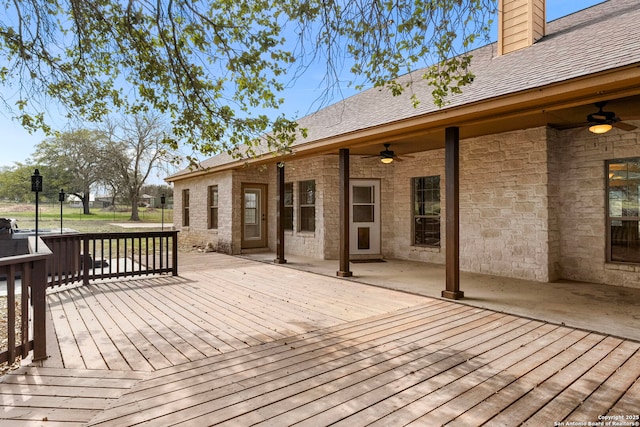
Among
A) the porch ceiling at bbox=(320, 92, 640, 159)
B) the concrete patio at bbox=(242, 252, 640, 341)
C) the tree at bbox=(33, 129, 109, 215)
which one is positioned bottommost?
the concrete patio at bbox=(242, 252, 640, 341)

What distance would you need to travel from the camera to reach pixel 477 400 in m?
2.18

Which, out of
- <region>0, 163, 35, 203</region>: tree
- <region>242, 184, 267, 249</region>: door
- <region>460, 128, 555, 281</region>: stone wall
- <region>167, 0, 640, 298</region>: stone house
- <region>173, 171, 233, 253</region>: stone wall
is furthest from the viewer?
<region>0, 163, 35, 203</region>: tree

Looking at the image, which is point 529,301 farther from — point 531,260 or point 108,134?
point 108,134

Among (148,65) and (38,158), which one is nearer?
(148,65)

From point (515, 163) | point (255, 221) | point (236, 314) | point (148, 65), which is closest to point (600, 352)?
point (236, 314)

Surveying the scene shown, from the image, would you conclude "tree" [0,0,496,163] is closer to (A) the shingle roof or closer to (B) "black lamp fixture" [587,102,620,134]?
(A) the shingle roof

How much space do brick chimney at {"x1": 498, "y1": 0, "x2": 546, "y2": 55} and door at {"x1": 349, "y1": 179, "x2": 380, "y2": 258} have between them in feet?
12.4

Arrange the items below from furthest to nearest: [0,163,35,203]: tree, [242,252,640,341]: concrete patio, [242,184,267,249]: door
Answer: [0,163,35,203]: tree → [242,184,267,249]: door → [242,252,640,341]: concrete patio

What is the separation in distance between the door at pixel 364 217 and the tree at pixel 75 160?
1492cm

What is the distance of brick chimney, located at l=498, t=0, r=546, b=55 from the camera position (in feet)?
20.5

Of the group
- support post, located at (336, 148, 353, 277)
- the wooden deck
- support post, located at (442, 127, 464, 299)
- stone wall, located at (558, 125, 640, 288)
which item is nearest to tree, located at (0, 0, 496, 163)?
support post, located at (442, 127, 464, 299)

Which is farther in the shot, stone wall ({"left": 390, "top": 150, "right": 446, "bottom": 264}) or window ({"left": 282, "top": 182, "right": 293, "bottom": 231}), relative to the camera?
window ({"left": 282, "top": 182, "right": 293, "bottom": 231})

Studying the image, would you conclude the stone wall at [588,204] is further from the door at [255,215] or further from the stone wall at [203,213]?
the stone wall at [203,213]

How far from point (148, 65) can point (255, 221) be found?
6966 millimetres
